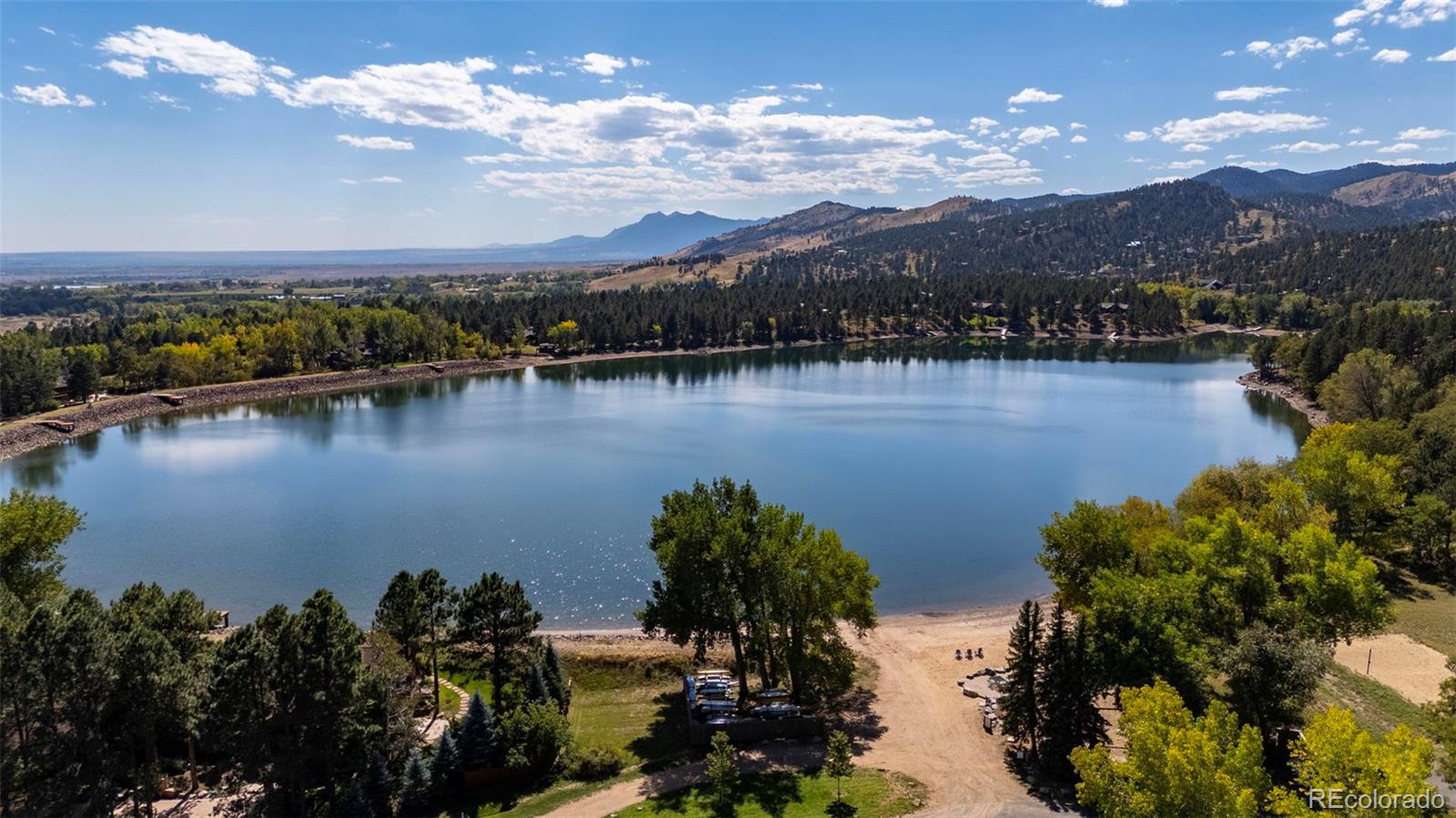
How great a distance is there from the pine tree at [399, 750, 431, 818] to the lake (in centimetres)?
1748

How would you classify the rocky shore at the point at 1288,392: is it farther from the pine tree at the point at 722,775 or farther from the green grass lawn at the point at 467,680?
the green grass lawn at the point at 467,680

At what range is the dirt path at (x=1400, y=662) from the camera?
91.2ft

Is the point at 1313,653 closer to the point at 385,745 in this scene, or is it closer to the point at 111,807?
the point at 385,745

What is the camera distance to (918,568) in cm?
4709

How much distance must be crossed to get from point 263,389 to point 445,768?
3910 inches

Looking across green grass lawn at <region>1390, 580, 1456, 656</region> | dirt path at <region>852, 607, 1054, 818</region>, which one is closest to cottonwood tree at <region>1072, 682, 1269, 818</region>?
dirt path at <region>852, 607, 1054, 818</region>

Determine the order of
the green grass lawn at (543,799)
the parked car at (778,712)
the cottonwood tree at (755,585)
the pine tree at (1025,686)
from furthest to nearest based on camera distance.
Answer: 1. the cottonwood tree at (755,585)
2. the parked car at (778,712)
3. the pine tree at (1025,686)
4. the green grass lawn at (543,799)

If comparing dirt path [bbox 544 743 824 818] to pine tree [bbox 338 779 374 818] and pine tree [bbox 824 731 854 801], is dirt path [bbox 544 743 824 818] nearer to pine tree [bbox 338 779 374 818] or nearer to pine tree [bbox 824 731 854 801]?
pine tree [bbox 824 731 854 801]

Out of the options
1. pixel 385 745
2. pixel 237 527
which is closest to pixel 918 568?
pixel 385 745

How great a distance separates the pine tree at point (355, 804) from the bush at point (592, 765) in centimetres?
569

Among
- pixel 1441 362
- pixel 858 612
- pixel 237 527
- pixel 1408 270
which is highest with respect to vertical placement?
pixel 1408 270

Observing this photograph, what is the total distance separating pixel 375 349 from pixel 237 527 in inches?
3045

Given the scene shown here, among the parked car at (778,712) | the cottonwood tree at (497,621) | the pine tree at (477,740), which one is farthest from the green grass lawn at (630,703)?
the pine tree at (477,740)

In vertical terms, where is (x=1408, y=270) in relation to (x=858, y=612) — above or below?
above
